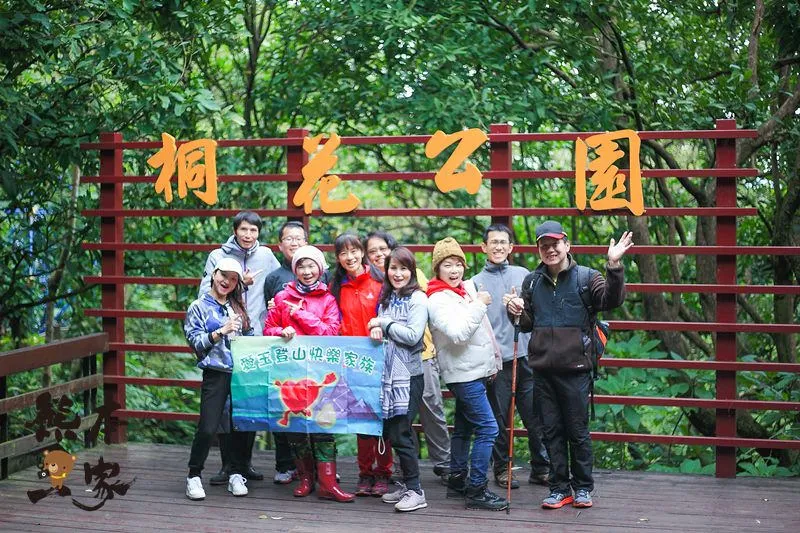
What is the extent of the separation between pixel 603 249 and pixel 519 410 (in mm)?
1244

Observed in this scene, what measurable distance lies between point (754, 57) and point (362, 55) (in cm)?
336

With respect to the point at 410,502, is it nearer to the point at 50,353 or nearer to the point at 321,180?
the point at 321,180

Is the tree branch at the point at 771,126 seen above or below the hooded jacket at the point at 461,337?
above

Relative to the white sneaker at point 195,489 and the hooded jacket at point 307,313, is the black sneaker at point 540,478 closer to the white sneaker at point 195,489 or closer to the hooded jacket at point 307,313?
the hooded jacket at point 307,313

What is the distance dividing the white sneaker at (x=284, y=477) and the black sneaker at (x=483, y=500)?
1.23 meters

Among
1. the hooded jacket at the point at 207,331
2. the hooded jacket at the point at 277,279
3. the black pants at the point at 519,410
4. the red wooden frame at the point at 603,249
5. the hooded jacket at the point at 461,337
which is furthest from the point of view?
the red wooden frame at the point at 603,249

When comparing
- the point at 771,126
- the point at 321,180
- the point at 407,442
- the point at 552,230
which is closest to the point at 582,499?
the point at 407,442

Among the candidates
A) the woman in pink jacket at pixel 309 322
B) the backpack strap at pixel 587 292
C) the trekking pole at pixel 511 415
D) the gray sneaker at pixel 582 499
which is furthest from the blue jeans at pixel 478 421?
the woman in pink jacket at pixel 309 322

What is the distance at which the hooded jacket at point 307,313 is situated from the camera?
573 cm

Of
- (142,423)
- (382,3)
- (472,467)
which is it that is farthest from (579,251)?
(142,423)

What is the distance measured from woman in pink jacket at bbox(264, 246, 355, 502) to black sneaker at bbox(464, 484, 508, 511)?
691 mm

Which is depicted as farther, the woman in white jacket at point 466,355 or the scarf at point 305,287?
the scarf at point 305,287

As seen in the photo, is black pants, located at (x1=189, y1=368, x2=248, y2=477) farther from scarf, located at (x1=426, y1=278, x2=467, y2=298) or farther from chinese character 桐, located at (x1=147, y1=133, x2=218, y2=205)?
chinese character 桐, located at (x1=147, y1=133, x2=218, y2=205)

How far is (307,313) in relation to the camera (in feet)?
18.8
